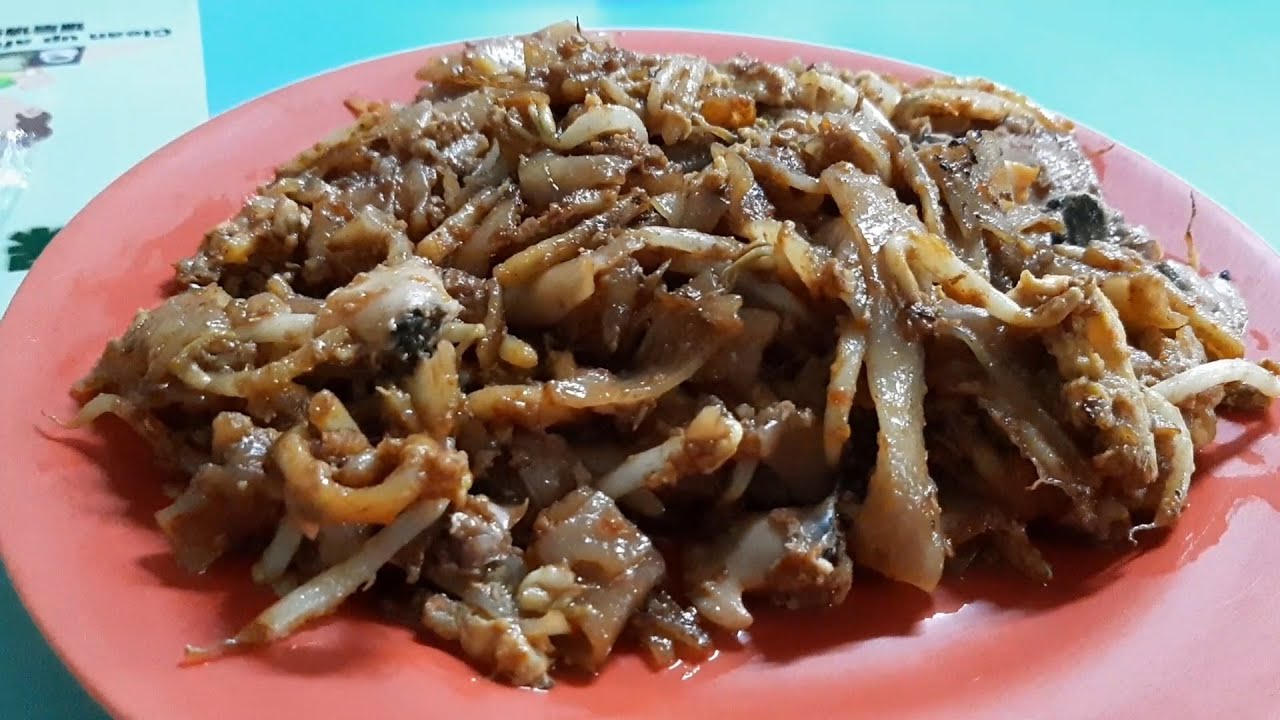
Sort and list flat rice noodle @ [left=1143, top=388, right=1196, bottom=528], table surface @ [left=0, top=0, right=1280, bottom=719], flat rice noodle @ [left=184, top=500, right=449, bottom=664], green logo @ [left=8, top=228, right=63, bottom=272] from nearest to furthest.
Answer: flat rice noodle @ [left=184, top=500, right=449, bottom=664], flat rice noodle @ [left=1143, top=388, right=1196, bottom=528], green logo @ [left=8, top=228, right=63, bottom=272], table surface @ [left=0, top=0, right=1280, bottom=719]

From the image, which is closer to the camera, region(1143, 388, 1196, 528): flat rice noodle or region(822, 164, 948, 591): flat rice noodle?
region(822, 164, 948, 591): flat rice noodle

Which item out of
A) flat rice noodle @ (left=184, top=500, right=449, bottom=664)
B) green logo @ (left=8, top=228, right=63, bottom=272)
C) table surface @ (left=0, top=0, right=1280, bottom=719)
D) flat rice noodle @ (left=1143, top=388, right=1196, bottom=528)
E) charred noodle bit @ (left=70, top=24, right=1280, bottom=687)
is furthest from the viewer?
table surface @ (left=0, top=0, right=1280, bottom=719)

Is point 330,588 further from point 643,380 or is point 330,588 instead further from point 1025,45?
point 1025,45

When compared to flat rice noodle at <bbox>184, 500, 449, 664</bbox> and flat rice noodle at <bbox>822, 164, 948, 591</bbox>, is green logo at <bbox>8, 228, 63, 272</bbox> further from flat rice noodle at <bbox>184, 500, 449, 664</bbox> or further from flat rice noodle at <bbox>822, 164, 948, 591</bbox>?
flat rice noodle at <bbox>822, 164, 948, 591</bbox>

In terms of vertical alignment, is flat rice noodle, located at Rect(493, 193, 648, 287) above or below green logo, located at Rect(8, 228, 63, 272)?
above

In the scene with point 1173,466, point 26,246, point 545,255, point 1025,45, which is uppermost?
point 545,255

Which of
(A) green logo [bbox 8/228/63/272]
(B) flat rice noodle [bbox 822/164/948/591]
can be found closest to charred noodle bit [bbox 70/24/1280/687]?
(B) flat rice noodle [bbox 822/164/948/591]

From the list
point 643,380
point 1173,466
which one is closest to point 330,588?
point 643,380

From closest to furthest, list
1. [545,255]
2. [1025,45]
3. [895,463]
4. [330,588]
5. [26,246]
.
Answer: [330,588] < [895,463] < [545,255] < [26,246] < [1025,45]
